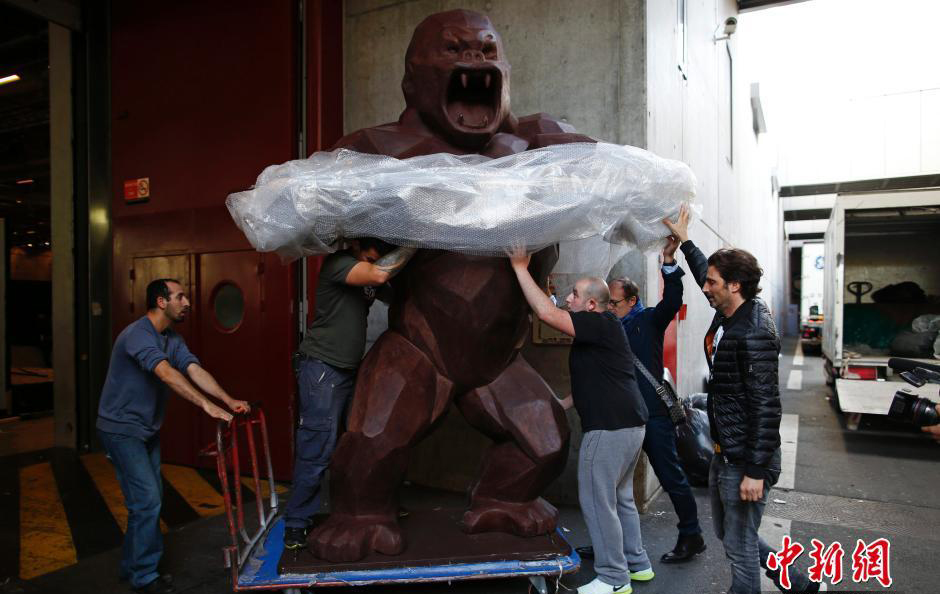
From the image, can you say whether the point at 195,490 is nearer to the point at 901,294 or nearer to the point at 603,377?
the point at 603,377

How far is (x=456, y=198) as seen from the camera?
2.74m

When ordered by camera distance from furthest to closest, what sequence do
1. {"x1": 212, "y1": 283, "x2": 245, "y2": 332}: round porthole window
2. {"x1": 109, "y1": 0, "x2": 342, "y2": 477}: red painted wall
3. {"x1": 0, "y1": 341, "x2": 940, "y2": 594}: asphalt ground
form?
1. {"x1": 212, "y1": 283, "x2": 245, "y2": 332}: round porthole window
2. {"x1": 109, "y1": 0, "x2": 342, "y2": 477}: red painted wall
3. {"x1": 0, "y1": 341, "x2": 940, "y2": 594}: asphalt ground

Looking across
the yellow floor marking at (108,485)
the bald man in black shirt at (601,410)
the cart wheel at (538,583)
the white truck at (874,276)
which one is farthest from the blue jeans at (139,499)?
the white truck at (874,276)

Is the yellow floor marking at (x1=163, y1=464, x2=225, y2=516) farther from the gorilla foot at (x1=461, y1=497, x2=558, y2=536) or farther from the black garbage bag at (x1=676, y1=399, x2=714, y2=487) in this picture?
the black garbage bag at (x1=676, y1=399, x2=714, y2=487)

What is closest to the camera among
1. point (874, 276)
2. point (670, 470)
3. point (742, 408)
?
point (742, 408)

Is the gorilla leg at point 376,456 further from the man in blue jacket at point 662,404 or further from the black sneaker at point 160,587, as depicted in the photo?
the man in blue jacket at point 662,404

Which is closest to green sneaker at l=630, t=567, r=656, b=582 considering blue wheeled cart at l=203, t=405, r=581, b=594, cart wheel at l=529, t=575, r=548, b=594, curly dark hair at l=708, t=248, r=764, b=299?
blue wheeled cart at l=203, t=405, r=581, b=594

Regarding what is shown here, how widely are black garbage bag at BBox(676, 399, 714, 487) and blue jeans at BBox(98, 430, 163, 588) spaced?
10.6 feet

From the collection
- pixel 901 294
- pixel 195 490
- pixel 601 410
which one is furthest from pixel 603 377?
pixel 901 294

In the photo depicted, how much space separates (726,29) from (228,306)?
6026 millimetres

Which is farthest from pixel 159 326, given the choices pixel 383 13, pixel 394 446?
pixel 383 13

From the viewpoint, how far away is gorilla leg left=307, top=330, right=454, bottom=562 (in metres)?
2.86

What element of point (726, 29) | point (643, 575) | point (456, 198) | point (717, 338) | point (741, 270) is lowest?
point (643, 575)

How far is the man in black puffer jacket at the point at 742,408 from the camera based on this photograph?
7.99 feet
